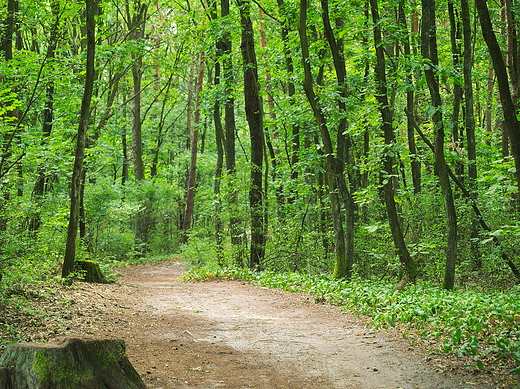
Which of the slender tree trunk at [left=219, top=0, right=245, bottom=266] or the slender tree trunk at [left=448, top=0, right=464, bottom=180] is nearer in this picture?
the slender tree trunk at [left=448, top=0, right=464, bottom=180]

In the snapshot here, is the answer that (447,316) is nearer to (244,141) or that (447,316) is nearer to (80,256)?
(80,256)

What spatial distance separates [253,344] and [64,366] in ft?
11.2

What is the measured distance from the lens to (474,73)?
17.5 metres

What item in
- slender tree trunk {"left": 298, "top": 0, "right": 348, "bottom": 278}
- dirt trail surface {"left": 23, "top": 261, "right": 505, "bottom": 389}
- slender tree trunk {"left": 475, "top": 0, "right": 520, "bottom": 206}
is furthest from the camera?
slender tree trunk {"left": 298, "top": 0, "right": 348, "bottom": 278}

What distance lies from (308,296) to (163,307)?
3111 mm

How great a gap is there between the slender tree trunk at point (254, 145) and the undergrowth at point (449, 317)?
554 centimetres

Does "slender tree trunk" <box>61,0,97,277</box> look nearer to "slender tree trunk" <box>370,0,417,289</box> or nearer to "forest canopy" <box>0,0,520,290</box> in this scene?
"forest canopy" <box>0,0,520,290</box>

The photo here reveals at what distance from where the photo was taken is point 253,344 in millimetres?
6461

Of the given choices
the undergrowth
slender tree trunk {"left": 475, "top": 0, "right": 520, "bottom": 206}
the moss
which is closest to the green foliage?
the undergrowth

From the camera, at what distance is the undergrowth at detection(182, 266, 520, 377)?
16.3 feet

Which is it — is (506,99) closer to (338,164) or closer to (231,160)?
(338,164)

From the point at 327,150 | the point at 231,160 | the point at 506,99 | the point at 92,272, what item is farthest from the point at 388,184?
the point at 231,160

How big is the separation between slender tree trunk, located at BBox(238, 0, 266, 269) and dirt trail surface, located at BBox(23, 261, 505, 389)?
15.4 ft

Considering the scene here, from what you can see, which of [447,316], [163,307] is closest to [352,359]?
[447,316]
